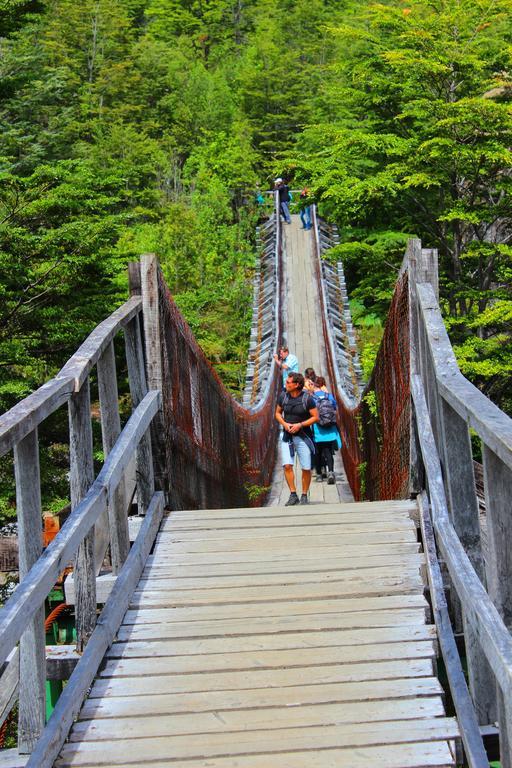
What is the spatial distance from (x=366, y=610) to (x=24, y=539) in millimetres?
1366

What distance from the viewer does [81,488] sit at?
3357 millimetres

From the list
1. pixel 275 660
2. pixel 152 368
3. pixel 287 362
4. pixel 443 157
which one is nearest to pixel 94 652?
pixel 275 660

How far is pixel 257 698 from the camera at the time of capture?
2.92 meters

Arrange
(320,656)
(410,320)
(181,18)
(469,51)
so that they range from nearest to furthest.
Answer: (320,656) → (410,320) → (469,51) → (181,18)

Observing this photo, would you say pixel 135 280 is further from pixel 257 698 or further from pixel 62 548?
pixel 257 698

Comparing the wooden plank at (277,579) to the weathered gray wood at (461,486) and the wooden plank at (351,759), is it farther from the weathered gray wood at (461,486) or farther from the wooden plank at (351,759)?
the wooden plank at (351,759)

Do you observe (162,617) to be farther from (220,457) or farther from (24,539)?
(220,457)

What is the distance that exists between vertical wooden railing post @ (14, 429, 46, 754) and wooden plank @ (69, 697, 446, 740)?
0.13 m

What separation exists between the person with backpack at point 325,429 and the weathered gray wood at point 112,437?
14.9ft

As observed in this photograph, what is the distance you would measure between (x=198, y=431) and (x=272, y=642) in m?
3.23

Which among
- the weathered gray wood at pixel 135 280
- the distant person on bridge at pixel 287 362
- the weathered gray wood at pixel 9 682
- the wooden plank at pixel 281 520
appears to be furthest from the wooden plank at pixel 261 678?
the distant person on bridge at pixel 287 362

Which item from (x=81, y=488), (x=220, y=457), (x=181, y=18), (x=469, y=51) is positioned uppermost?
(x=181, y=18)

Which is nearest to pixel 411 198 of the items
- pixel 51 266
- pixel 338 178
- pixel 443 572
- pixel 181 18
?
Answer: pixel 338 178

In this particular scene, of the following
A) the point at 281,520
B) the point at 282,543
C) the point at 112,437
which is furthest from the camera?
the point at 281,520
